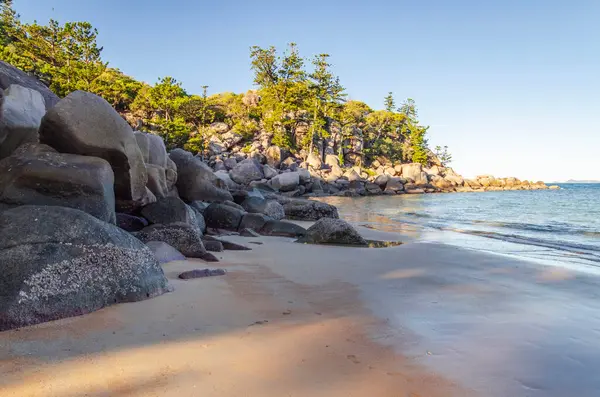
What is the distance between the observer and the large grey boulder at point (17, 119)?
4.86 m

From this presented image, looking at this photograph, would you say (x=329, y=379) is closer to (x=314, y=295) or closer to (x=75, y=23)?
(x=314, y=295)

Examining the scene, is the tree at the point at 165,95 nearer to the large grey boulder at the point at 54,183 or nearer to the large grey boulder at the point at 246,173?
the large grey boulder at the point at 246,173

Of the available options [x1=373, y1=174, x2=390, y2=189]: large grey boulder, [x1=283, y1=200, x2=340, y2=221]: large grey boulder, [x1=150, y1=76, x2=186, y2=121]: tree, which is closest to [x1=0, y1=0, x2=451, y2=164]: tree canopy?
[x1=150, y1=76, x2=186, y2=121]: tree

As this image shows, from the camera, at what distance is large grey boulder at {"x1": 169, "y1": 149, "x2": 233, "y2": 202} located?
9.67 m

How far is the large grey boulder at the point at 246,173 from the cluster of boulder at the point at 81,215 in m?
23.7

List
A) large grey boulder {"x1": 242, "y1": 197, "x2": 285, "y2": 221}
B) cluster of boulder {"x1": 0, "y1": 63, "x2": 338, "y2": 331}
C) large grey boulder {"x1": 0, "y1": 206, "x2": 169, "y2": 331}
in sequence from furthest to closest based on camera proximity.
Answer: large grey boulder {"x1": 242, "y1": 197, "x2": 285, "y2": 221}
cluster of boulder {"x1": 0, "y1": 63, "x2": 338, "y2": 331}
large grey boulder {"x1": 0, "y1": 206, "x2": 169, "y2": 331}

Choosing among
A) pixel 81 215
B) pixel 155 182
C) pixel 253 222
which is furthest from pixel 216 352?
pixel 253 222

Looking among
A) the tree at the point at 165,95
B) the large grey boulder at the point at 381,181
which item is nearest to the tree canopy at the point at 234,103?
the tree at the point at 165,95

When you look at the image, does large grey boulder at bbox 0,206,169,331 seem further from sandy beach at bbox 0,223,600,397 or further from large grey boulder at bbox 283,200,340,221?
large grey boulder at bbox 283,200,340,221

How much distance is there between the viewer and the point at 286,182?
30.4 meters

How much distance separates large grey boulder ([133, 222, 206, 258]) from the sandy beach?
854 mm

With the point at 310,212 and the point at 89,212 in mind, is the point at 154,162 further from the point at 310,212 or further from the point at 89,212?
the point at 310,212

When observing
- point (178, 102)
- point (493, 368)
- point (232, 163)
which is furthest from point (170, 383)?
point (178, 102)

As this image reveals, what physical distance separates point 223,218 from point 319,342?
20.4 ft
